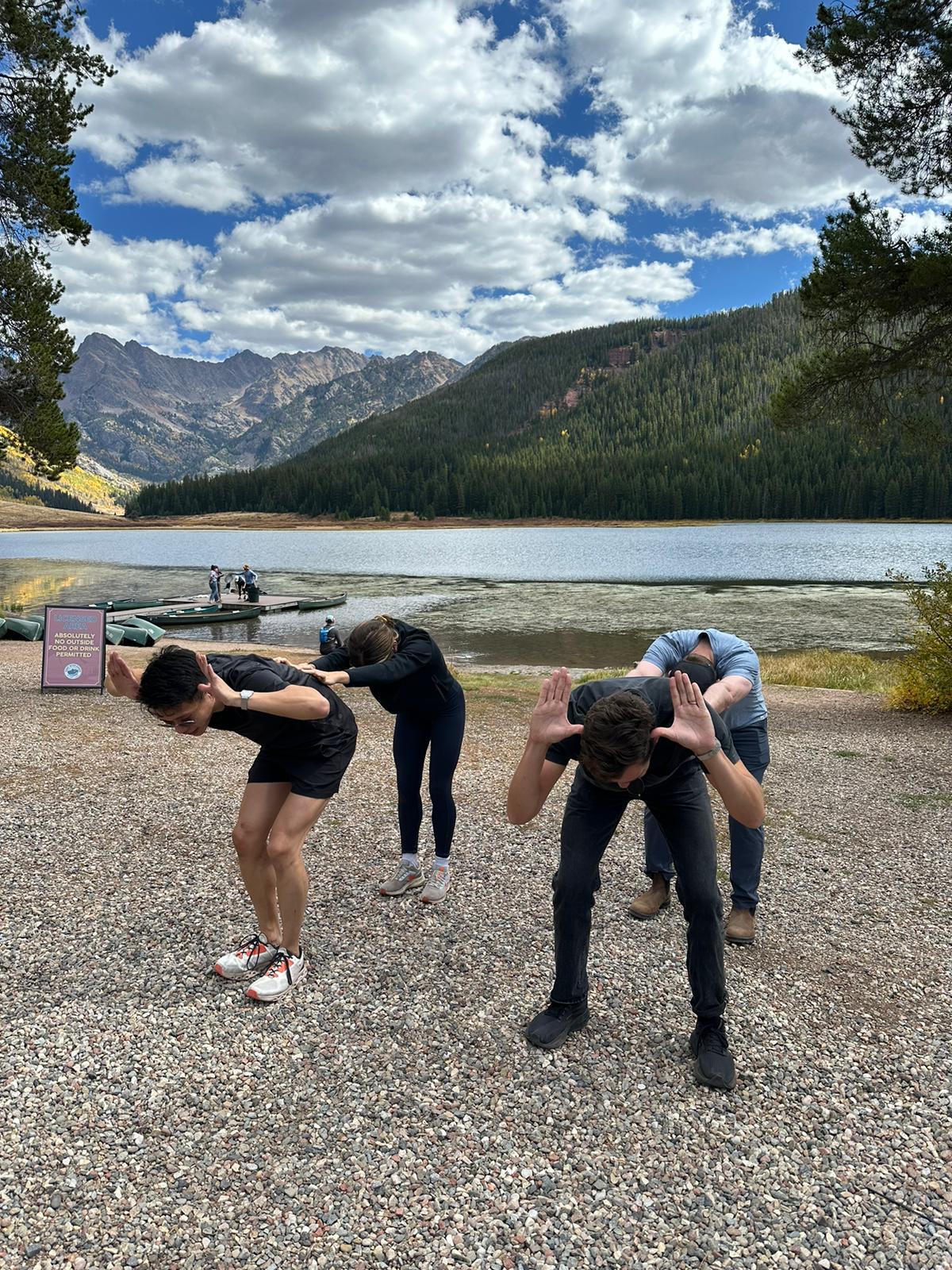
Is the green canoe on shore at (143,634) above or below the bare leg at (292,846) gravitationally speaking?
below

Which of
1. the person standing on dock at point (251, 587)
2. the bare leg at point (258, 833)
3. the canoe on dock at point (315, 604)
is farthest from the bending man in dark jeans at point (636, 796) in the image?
the person standing on dock at point (251, 587)

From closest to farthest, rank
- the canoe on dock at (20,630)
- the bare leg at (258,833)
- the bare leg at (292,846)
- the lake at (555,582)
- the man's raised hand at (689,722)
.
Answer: the man's raised hand at (689,722) → the bare leg at (292,846) → the bare leg at (258,833) → the canoe on dock at (20,630) → the lake at (555,582)

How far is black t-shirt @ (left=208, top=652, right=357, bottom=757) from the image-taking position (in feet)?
14.2

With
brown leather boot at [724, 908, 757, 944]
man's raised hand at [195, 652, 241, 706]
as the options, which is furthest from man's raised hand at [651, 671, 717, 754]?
brown leather boot at [724, 908, 757, 944]

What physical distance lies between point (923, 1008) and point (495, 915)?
306cm

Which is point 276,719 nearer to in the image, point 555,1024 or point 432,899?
Answer: point 555,1024

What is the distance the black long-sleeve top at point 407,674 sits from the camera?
16.6ft

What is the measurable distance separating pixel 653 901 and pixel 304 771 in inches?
127

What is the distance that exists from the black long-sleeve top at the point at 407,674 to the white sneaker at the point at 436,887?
1.53 meters

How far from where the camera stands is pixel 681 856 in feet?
13.2

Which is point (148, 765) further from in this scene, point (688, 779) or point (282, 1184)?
point (688, 779)

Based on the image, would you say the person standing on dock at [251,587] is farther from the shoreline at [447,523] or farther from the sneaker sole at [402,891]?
the shoreline at [447,523]

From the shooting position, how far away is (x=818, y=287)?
12047 millimetres

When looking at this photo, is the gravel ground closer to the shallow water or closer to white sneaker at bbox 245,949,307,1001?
white sneaker at bbox 245,949,307,1001
